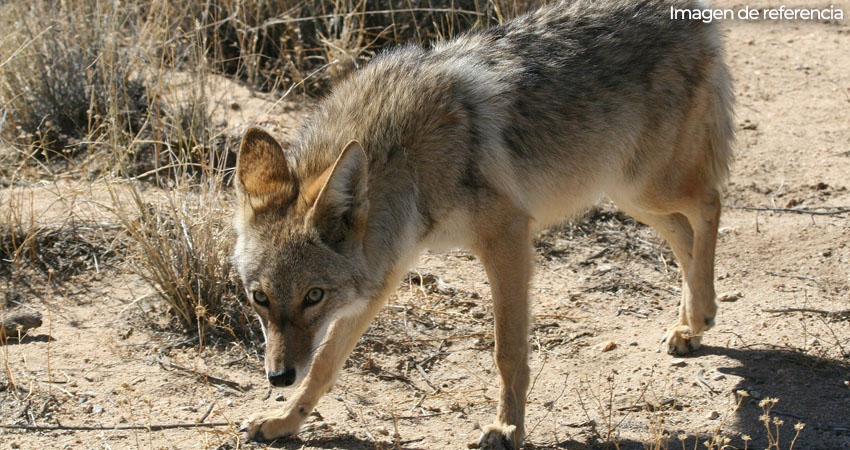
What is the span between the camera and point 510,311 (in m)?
4.05

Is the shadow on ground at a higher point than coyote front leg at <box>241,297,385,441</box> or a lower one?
higher

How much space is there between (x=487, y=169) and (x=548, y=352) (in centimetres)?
138

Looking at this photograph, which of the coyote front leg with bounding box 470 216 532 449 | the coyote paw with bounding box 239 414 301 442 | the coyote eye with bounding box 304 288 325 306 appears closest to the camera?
the coyote eye with bounding box 304 288 325 306

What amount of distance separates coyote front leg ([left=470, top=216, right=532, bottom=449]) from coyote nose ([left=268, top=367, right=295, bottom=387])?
3.14 ft

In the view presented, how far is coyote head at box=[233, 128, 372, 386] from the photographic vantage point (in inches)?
143

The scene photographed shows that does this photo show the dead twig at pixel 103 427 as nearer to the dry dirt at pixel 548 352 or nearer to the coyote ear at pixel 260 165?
the dry dirt at pixel 548 352

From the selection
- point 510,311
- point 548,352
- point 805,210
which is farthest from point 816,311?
point 510,311

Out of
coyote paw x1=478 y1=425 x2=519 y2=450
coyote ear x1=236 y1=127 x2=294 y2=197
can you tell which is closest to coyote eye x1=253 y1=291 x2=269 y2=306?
coyote ear x1=236 y1=127 x2=294 y2=197

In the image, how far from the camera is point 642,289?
5586mm

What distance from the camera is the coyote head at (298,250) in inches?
143

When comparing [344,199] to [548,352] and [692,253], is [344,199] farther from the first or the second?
[692,253]

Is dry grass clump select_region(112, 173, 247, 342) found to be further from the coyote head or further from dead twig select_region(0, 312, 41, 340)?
the coyote head

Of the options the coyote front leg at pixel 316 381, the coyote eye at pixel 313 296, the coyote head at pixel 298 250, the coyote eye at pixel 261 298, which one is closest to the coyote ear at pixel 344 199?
the coyote head at pixel 298 250

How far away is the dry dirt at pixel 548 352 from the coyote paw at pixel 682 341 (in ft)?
0.19
